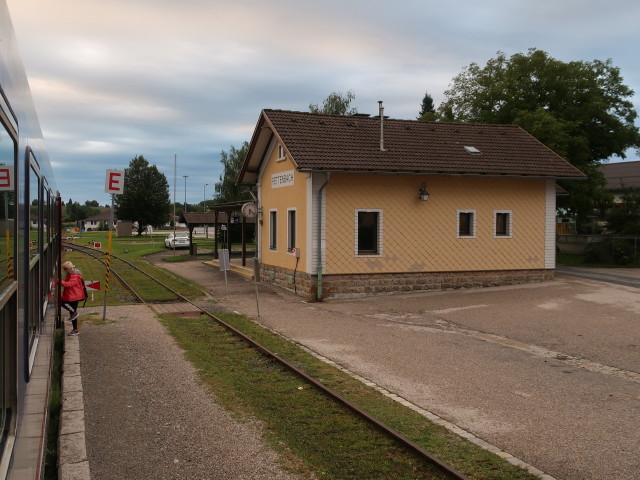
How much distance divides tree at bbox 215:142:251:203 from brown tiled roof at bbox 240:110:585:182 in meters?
30.8

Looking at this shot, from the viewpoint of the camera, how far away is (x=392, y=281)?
18984mm

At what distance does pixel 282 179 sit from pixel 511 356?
481 inches

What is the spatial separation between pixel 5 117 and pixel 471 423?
5548 millimetres

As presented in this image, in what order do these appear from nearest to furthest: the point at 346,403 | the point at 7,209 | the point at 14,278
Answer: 1. the point at 7,209
2. the point at 14,278
3. the point at 346,403

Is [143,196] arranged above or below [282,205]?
above

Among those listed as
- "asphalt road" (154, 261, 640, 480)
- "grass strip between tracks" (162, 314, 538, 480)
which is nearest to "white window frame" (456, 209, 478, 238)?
"asphalt road" (154, 261, 640, 480)

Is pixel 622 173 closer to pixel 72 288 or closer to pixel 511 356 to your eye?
pixel 511 356

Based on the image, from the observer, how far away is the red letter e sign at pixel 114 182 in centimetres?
1241

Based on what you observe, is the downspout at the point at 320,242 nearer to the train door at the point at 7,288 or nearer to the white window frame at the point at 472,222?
the white window frame at the point at 472,222

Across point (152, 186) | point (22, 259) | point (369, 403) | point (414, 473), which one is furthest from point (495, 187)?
point (152, 186)

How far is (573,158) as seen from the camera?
29.3 metres

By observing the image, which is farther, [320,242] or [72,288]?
→ [320,242]

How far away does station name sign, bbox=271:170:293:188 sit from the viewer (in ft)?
66.4

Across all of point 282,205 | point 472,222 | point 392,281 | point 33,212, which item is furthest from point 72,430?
point 472,222
